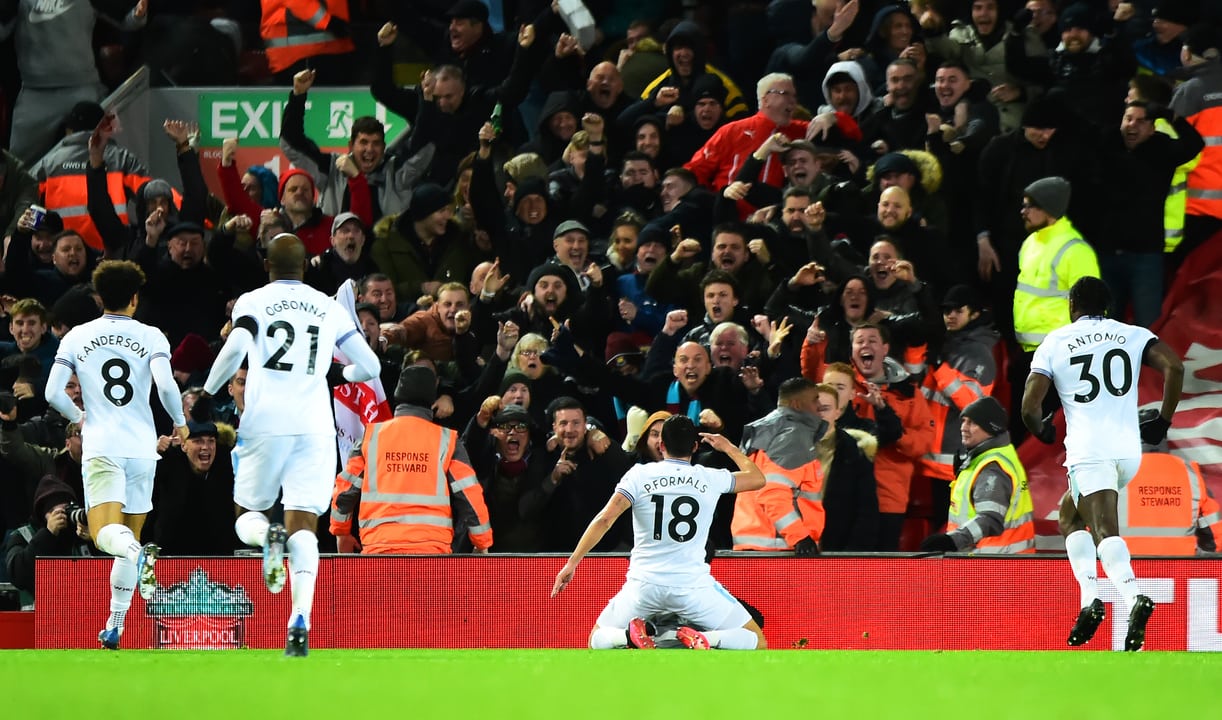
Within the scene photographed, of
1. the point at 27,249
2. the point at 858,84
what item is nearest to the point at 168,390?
the point at 27,249

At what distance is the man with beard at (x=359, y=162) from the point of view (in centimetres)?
1541

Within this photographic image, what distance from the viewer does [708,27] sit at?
17.3 meters

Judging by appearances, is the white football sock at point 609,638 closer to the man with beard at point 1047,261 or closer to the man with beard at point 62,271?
the man with beard at point 1047,261

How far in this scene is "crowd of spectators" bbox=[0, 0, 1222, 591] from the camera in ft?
40.6

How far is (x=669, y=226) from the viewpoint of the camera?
45.6 feet

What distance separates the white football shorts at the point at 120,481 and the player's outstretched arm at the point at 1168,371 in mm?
5508

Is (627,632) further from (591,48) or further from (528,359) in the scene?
(591,48)

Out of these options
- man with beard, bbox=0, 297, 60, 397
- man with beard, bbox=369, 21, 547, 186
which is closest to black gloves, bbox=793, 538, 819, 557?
man with beard, bbox=369, 21, 547, 186

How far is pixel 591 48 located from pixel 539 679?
10073 mm

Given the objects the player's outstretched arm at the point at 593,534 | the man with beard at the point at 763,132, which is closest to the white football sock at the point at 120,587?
the player's outstretched arm at the point at 593,534

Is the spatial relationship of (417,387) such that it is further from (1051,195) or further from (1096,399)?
(1051,195)

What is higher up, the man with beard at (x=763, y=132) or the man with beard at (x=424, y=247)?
the man with beard at (x=763, y=132)

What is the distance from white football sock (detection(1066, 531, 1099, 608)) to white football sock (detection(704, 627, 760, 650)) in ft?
6.10

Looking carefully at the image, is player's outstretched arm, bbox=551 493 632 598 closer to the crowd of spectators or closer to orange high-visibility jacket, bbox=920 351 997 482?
the crowd of spectators
